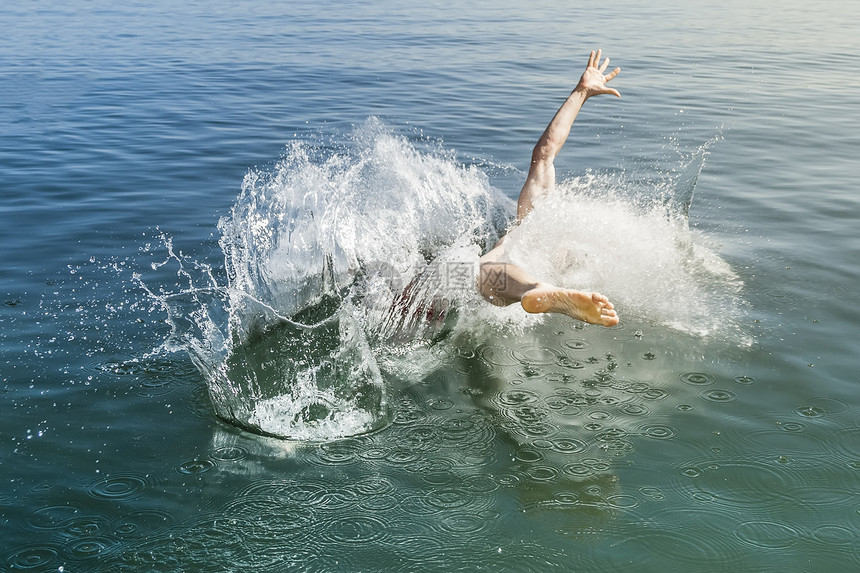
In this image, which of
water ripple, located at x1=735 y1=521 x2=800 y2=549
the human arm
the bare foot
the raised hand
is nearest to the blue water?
water ripple, located at x1=735 y1=521 x2=800 y2=549

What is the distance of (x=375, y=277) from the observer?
6602 millimetres

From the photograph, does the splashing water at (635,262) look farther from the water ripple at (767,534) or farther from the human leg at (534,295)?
the water ripple at (767,534)

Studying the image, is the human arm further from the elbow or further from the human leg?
the human leg

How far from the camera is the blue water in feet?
13.4

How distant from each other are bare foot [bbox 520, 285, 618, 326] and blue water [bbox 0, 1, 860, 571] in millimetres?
525

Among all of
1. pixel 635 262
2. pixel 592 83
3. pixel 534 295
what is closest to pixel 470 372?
pixel 534 295

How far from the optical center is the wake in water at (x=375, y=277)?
211 inches

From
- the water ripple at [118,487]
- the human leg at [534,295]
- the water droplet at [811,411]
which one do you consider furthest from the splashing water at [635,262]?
the water ripple at [118,487]

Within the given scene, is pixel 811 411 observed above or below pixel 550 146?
below

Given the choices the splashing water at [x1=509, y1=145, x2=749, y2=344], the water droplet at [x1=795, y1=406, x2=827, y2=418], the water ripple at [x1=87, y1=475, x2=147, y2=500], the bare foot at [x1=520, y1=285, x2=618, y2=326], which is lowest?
the water ripple at [x1=87, y1=475, x2=147, y2=500]

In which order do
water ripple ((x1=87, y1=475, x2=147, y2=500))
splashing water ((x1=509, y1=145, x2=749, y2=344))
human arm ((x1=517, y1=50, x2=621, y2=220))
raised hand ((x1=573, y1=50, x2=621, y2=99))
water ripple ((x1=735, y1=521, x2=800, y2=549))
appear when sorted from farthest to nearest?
raised hand ((x1=573, y1=50, x2=621, y2=99)) < human arm ((x1=517, y1=50, x2=621, y2=220)) < splashing water ((x1=509, y1=145, x2=749, y2=344)) < water ripple ((x1=87, y1=475, x2=147, y2=500)) < water ripple ((x1=735, y1=521, x2=800, y2=549))

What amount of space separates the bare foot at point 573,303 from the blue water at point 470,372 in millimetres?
525

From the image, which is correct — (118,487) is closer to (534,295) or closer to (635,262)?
(534,295)

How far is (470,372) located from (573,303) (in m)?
0.96
